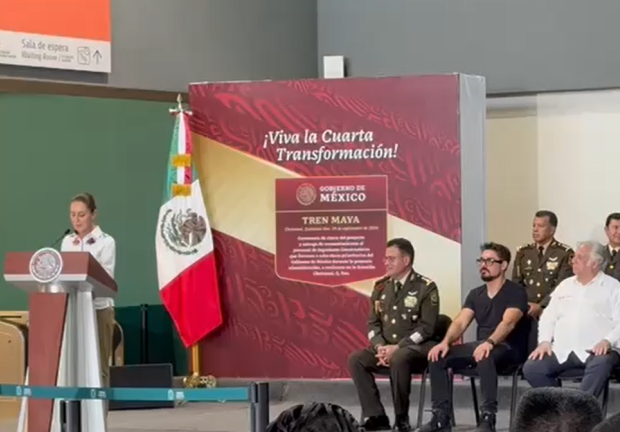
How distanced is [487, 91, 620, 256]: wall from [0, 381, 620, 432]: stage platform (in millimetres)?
1579

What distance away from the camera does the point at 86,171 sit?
9.88 metres

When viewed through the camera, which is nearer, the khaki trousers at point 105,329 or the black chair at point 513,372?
the black chair at point 513,372

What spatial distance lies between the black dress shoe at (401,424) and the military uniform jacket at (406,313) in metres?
0.42

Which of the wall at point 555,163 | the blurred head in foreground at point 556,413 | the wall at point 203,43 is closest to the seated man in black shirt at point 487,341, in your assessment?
the wall at point 555,163

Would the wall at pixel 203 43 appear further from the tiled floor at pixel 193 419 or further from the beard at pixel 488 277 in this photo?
the beard at pixel 488 277

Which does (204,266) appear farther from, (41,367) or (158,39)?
(41,367)

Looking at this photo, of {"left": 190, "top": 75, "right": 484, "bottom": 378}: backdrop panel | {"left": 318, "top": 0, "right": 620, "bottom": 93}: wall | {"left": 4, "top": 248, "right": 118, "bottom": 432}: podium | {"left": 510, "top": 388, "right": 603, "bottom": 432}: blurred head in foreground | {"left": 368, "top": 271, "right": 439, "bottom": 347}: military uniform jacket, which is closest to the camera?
{"left": 510, "top": 388, "right": 603, "bottom": 432}: blurred head in foreground

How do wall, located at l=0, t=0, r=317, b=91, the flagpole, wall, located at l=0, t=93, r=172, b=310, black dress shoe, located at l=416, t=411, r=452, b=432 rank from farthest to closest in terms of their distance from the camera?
wall, located at l=0, t=93, r=172, b=310 < wall, located at l=0, t=0, r=317, b=91 < the flagpole < black dress shoe, located at l=416, t=411, r=452, b=432

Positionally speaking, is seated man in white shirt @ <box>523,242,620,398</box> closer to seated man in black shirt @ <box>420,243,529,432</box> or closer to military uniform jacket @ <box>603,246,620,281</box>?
seated man in black shirt @ <box>420,243,529,432</box>

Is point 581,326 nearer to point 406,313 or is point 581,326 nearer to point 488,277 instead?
point 488,277

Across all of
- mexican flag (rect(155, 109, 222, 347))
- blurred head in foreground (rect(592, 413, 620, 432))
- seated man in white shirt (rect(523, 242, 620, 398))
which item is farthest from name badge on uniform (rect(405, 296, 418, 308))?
blurred head in foreground (rect(592, 413, 620, 432))

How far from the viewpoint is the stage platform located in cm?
742

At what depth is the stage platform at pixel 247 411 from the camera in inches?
292

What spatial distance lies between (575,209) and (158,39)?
126 inches
